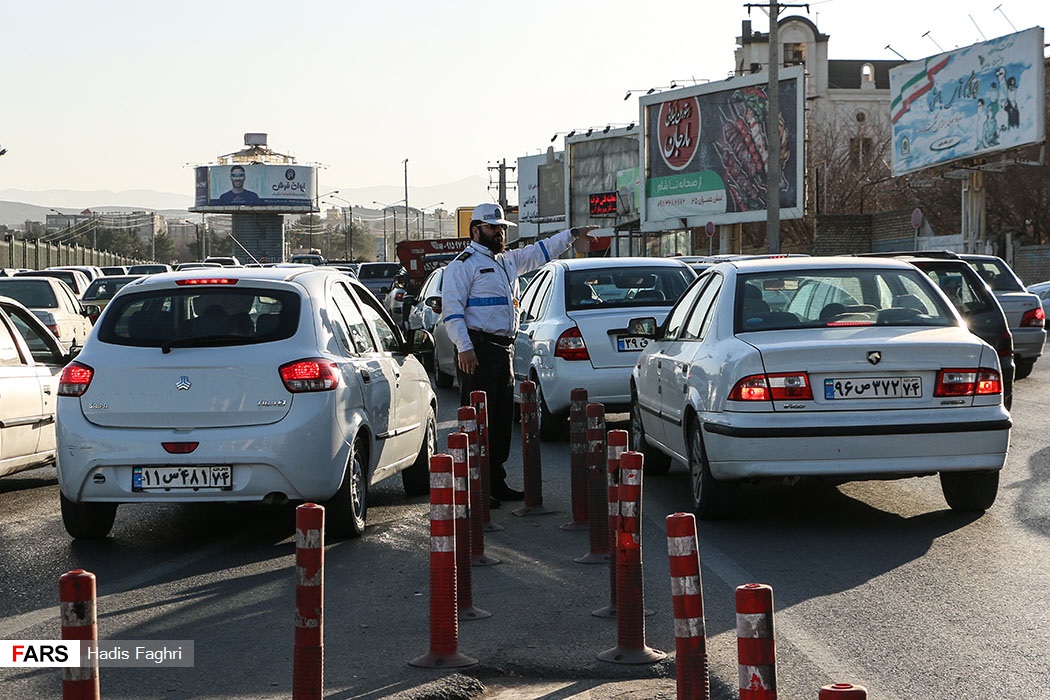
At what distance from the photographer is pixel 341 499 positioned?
8648mm

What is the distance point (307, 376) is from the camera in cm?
843

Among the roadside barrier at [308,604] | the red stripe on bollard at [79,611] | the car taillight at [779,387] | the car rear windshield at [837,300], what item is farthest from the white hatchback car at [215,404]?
the red stripe on bollard at [79,611]

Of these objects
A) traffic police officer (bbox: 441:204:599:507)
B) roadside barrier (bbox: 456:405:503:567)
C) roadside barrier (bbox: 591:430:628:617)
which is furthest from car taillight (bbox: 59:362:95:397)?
roadside barrier (bbox: 591:430:628:617)

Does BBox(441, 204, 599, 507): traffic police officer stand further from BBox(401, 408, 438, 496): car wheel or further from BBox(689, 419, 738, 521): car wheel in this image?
BBox(689, 419, 738, 521): car wheel

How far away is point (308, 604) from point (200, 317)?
415 cm

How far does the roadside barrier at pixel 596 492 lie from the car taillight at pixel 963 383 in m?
1.88

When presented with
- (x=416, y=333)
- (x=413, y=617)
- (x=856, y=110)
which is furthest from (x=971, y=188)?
(x=856, y=110)

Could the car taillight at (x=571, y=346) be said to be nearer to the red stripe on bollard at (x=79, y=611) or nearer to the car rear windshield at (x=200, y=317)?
the car rear windshield at (x=200, y=317)

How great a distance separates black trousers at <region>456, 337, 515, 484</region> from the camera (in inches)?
400

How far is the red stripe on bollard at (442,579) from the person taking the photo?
229 inches

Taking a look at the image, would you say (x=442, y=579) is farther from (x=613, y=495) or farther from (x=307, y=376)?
(x=307, y=376)

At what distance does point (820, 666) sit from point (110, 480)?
427 cm

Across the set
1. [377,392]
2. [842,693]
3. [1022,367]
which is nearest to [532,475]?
[377,392]

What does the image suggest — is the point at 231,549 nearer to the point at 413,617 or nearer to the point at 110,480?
the point at 110,480
